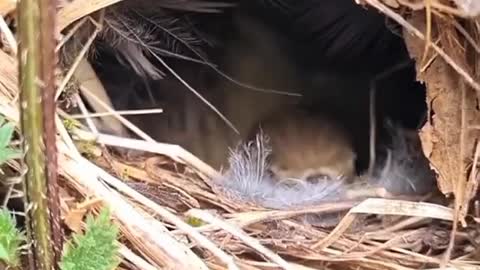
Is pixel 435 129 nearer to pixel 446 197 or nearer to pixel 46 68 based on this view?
pixel 446 197

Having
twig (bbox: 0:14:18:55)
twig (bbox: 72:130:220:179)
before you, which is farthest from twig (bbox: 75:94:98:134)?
twig (bbox: 0:14:18:55)

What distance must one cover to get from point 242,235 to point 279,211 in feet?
0.34

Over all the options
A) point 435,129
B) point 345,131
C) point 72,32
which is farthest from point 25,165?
point 345,131

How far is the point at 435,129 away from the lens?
1034mm

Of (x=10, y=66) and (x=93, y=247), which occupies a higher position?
(x=10, y=66)

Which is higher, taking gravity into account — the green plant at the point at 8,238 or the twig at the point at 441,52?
the twig at the point at 441,52

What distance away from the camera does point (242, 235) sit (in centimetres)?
102

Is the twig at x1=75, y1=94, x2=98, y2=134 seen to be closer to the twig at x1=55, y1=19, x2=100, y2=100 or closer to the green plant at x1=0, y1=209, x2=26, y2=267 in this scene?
the twig at x1=55, y1=19, x2=100, y2=100

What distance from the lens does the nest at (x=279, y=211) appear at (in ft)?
3.10

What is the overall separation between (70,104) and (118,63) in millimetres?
228

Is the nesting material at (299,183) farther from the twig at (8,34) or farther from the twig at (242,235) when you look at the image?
the twig at (8,34)

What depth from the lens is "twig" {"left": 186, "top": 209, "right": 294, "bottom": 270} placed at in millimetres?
999

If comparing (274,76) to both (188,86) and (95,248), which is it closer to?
(188,86)

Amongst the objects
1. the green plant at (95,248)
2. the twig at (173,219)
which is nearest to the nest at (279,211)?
the twig at (173,219)
